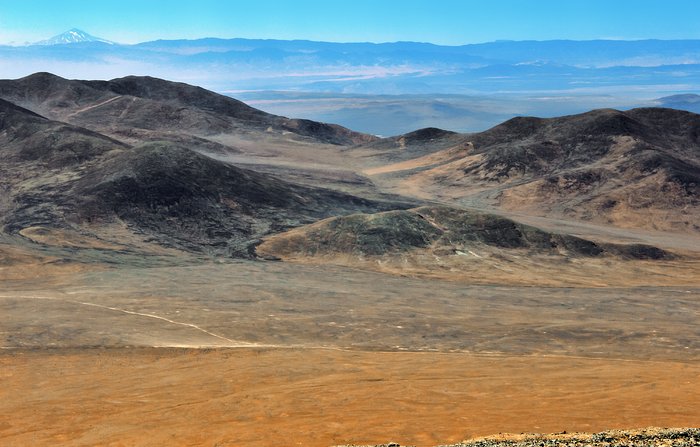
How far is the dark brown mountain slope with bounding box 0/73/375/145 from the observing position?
13450 centimetres

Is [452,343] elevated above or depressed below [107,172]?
below

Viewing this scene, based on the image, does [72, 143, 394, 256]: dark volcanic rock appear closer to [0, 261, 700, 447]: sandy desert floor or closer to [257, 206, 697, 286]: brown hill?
[257, 206, 697, 286]: brown hill

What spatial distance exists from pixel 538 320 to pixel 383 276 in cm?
1444

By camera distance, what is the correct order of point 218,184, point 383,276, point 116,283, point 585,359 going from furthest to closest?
point 218,184
point 383,276
point 116,283
point 585,359

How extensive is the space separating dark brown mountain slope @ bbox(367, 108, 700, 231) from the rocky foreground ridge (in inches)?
2647

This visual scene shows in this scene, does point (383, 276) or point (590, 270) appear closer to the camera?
point (383, 276)

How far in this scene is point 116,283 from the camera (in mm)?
39094

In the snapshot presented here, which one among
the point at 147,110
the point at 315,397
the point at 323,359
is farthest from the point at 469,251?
the point at 147,110

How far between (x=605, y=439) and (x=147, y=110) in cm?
13471

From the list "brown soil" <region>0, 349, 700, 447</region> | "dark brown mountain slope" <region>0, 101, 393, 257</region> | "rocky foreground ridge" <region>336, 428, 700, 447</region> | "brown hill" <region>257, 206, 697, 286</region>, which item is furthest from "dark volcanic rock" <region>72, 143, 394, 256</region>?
"rocky foreground ridge" <region>336, 428, 700, 447</region>

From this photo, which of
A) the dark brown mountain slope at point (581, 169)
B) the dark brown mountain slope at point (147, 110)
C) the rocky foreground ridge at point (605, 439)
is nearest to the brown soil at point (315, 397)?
the rocky foreground ridge at point (605, 439)

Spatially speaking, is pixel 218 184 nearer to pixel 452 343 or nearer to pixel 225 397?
pixel 452 343

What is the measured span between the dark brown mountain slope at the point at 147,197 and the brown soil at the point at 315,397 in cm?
3151

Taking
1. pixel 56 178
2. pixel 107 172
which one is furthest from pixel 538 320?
pixel 56 178
